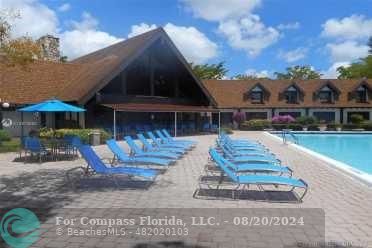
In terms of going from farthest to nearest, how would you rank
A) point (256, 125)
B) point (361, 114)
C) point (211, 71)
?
point (211, 71) → point (361, 114) → point (256, 125)

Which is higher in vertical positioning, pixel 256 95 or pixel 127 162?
pixel 256 95

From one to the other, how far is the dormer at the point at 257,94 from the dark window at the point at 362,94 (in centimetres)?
974

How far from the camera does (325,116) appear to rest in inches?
1655

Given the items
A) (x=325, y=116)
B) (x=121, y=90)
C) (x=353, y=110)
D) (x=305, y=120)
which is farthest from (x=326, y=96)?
(x=121, y=90)

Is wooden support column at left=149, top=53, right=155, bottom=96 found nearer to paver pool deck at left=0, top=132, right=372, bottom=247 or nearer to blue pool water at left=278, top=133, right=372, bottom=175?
blue pool water at left=278, top=133, right=372, bottom=175

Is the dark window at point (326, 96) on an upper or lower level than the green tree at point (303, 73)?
lower

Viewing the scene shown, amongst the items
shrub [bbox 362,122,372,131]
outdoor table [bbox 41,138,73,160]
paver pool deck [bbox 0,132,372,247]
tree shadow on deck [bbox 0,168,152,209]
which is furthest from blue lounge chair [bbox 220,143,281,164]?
shrub [bbox 362,122,372,131]

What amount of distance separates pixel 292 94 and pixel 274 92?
6.23 feet

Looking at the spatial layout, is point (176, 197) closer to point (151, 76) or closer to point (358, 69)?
point (151, 76)

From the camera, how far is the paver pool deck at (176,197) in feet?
18.7

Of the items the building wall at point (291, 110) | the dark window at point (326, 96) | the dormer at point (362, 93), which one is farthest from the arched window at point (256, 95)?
the dormer at point (362, 93)

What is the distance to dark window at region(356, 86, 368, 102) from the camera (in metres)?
42.4

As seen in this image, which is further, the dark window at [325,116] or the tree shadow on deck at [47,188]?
the dark window at [325,116]

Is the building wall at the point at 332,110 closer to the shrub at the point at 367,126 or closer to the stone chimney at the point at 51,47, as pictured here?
the shrub at the point at 367,126
